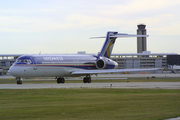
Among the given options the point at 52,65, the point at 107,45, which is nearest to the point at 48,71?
the point at 52,65

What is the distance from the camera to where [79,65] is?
55312 millimetres

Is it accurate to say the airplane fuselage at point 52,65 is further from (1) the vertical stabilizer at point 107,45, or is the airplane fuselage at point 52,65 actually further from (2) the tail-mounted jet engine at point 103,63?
(1) the vertical stabilizer at point 107,45

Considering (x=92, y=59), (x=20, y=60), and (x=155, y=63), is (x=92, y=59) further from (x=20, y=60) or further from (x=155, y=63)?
(x=155, y=63)

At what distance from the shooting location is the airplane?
48.5 metres

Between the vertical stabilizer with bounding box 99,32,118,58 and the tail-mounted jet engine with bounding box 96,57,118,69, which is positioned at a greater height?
the vertical stabilizer with bounding box 99,32,118,58

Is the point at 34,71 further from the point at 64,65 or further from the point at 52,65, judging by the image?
the point at 64,65

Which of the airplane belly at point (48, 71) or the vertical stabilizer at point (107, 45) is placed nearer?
the airplane belly at point (48, 71)

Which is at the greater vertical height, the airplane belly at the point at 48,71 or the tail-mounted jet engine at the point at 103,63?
the tail-mounted jet engine at the point at 103,63

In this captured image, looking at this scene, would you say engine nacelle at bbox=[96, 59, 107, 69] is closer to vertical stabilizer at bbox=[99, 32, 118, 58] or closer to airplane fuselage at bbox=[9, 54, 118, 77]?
airplane fuselage at bbox=[9, 54, 118, 77]

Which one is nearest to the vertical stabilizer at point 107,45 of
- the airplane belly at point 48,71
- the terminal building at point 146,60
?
the airplane belly at point 48,71

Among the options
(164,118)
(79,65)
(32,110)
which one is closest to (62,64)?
(79,65)

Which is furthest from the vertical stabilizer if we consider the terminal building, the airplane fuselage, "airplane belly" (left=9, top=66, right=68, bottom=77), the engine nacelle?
the terminal building

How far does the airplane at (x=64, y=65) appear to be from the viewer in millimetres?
48531

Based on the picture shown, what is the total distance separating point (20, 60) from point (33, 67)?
2144 mm
